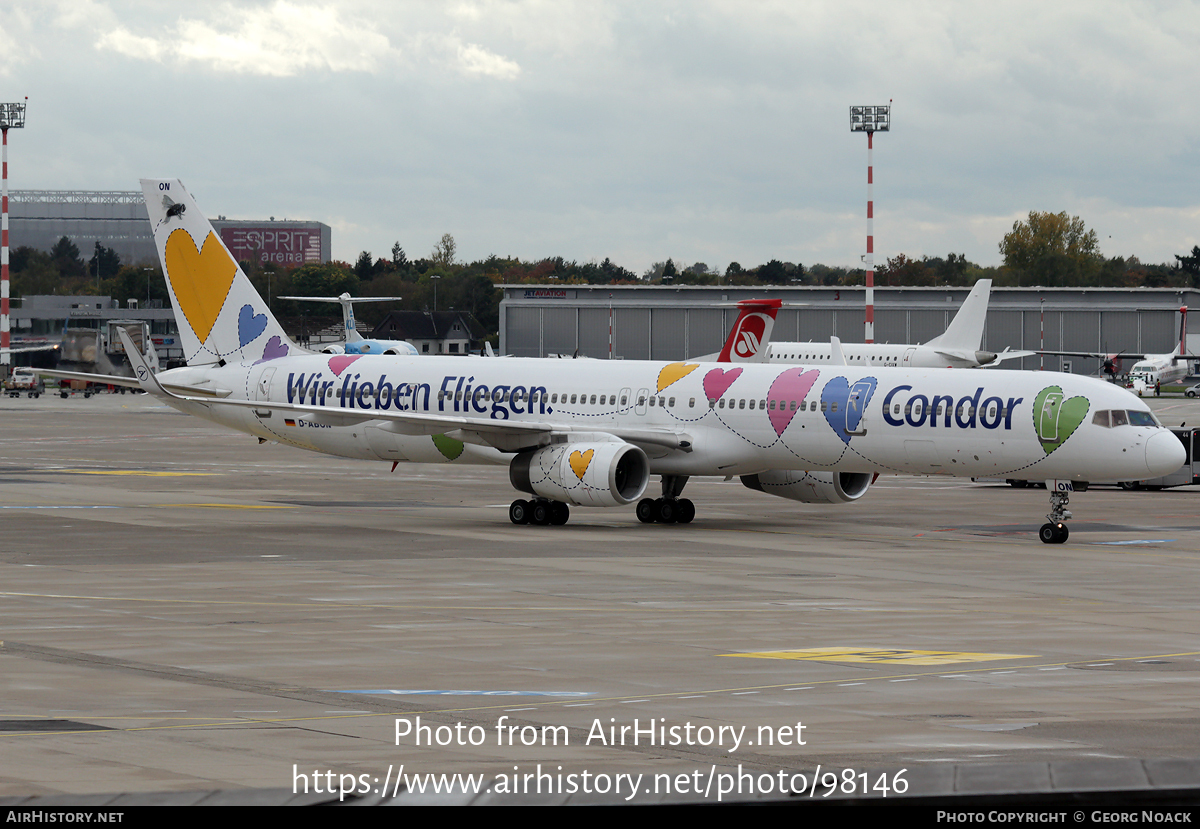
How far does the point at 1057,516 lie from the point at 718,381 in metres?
8.68

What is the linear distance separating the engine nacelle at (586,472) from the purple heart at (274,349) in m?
10.3

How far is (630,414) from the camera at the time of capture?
124ft

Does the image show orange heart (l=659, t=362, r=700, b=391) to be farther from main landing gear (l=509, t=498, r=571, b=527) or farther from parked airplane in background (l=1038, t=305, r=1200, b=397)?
parked airplane in background (l=1038, t=305, r=1200, b=397)

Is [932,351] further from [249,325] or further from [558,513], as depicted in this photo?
[558,513]

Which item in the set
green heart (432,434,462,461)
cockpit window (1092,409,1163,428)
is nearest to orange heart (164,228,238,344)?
green heart (432,434,462,461)

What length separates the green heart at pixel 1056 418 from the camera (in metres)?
32.8

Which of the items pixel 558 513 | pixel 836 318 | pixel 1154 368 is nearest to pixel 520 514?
pixel 558 513

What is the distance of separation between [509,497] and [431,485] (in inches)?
228

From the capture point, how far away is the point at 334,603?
22078 millimetres

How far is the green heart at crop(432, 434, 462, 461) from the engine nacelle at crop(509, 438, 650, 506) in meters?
2.79

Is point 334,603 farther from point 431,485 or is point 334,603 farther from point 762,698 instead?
point 431,485

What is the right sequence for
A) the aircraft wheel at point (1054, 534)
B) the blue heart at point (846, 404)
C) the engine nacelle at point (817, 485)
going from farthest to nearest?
the engine nacelle at point (817, 485), the blue heart at point (846, 404), the aircraft wheel at point (1054, 534)

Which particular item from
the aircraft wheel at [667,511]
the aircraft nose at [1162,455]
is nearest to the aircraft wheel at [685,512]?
the aircraft wheel at [667,511]

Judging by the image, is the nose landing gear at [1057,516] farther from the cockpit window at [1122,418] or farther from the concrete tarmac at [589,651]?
the cockpit window at [1122,418]
